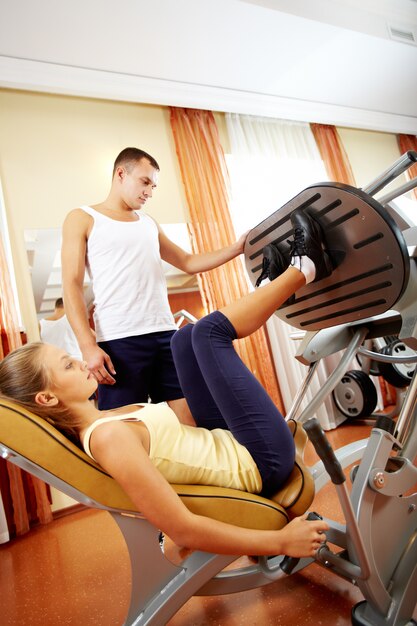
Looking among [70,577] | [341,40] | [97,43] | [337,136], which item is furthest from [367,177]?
[70,577]

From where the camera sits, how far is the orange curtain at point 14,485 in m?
2.11

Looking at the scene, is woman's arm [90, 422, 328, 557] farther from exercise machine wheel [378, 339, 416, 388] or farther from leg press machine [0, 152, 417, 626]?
exercise machine wheel [378, 339, 416, 388]

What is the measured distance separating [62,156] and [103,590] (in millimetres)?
2342

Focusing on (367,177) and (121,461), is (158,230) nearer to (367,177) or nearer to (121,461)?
(121,461)

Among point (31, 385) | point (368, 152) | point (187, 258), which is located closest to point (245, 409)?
point (31, 385)

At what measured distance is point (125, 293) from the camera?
150cm

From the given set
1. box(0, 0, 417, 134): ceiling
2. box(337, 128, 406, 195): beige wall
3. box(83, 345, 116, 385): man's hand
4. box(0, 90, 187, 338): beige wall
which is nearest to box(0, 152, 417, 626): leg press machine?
box(83, 345, 116, 385): man's hand

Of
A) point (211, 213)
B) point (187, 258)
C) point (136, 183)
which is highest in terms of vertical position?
point (211, 213)

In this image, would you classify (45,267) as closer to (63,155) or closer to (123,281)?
(63,155)

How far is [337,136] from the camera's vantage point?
3.85 metres

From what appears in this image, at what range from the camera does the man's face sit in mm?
1613

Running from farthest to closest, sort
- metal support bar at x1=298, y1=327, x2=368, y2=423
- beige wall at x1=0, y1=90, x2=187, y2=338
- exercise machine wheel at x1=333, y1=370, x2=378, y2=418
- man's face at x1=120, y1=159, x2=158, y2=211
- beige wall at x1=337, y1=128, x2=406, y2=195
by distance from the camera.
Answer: beige wall at x1=337, y1=128, x2=406, y2=195 < exercise machine wheel at x1=333, y1=370, x2=378, y2=418 < beige wall at x1=0, y1=90, x2=187, y2=338 < man's face at x1=120, y1=159, x2=158, y2=211 < metal support bar at x1=298, y1=327, x2=368, y2=423

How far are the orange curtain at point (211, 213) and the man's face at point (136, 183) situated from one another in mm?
1299

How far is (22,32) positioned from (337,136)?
104 inches
